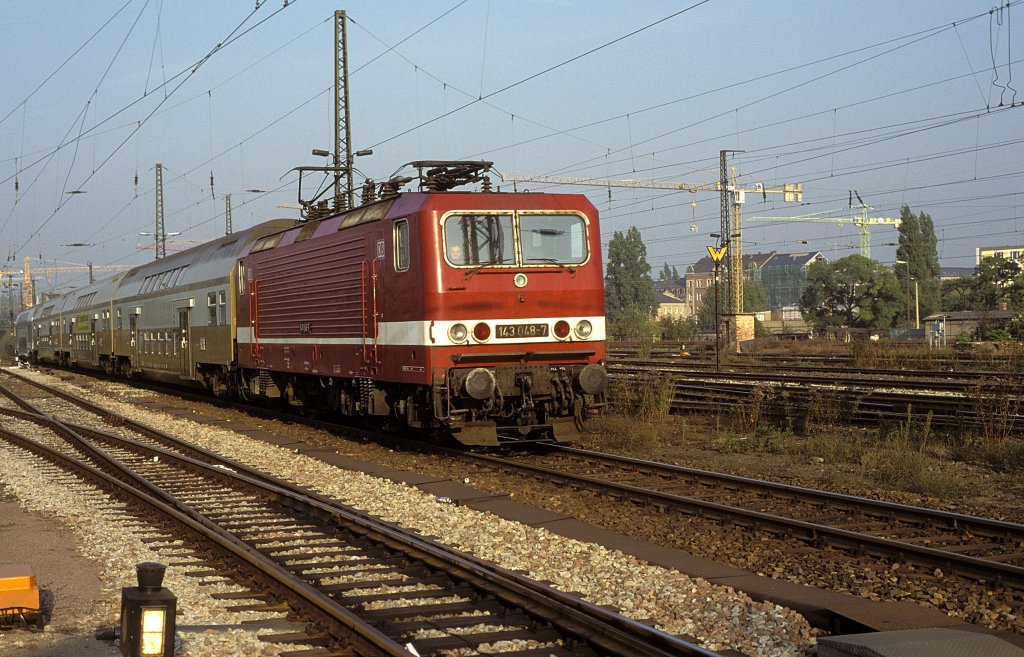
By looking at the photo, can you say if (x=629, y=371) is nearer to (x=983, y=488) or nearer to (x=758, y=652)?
(x=983, y=488)

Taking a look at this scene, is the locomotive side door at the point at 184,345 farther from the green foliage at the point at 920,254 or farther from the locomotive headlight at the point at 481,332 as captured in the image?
the green foliage at the point at 920,254

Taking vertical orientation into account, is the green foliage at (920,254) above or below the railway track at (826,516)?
above

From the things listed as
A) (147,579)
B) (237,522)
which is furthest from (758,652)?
(237,522)

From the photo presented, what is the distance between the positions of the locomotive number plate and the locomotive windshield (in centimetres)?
79

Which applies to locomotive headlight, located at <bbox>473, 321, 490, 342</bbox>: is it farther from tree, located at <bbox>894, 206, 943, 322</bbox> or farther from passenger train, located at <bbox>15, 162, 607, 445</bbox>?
tree, located at <bbox>894, 206, 943, 322</bbox>

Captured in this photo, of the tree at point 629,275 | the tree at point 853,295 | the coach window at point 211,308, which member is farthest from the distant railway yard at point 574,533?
the tree at point 629,275

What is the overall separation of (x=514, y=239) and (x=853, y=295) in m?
67.8

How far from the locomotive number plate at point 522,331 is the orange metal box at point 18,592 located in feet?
23.9

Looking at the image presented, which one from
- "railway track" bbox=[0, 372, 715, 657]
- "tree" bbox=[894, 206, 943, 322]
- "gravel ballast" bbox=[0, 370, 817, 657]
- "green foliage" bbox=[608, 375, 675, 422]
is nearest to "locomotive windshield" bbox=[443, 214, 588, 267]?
"gravel ballast" bbox=[0, 370, 817, 657]

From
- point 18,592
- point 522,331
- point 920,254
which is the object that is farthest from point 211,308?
point 920,254

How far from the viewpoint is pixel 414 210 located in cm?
1288

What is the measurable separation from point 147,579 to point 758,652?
314cm

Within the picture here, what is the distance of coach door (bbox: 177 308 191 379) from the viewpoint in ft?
80.6

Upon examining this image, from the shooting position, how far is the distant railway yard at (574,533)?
5.96 meters
